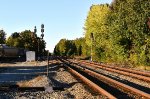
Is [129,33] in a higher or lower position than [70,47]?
lower

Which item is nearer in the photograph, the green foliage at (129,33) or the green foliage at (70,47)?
the green foliage at (129,33)

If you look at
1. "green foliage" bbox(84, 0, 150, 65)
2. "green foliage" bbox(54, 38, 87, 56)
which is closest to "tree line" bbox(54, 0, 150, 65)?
"green foliage" bbox(84, 0, 150, 65)

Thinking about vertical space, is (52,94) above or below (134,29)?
below

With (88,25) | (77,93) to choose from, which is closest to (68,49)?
(88,25)

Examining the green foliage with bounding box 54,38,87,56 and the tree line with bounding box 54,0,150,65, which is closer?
the tree line with bounding box 54,0,150,65

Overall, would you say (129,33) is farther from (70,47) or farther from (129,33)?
(70,47)

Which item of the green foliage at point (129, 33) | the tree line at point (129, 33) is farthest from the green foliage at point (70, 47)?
the green foliage at point (129, 33)

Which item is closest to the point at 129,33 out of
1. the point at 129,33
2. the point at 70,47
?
the point at 129,33

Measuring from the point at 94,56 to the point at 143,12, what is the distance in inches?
1075

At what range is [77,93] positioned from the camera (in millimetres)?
15602

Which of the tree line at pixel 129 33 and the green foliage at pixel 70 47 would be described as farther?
the green foliage at pixel 70 47

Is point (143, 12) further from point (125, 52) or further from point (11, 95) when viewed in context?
point (11, 95)

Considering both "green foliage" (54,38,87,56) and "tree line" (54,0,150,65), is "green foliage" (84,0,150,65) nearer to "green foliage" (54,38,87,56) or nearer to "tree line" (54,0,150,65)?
"tree line" (54,0,150,65)

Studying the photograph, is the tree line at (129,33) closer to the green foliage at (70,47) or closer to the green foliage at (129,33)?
the green foliage at (129,33)
